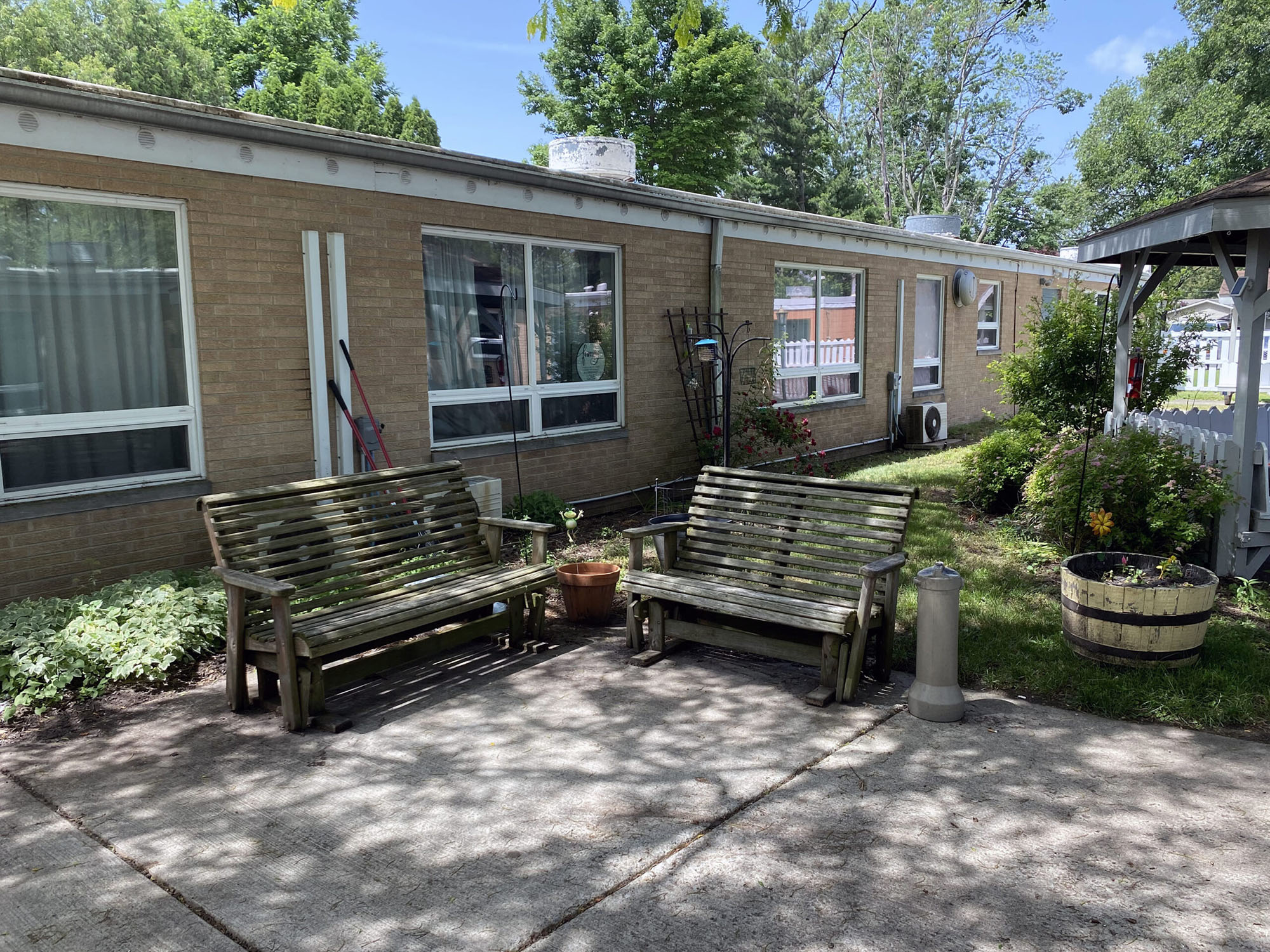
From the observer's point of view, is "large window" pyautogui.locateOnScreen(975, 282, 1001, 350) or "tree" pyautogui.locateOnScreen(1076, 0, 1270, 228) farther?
"tree" pyautogui.locateOnScreen(1076, 0, 1270, 228)

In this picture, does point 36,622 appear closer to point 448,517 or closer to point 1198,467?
point 448,517

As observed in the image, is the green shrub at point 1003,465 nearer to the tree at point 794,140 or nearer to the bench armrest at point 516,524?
the bench armrest at point 516,524

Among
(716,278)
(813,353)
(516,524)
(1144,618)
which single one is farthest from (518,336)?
(1144,618)

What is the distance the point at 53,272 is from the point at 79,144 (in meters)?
0.81

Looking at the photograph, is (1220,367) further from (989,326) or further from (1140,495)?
(1140,495)

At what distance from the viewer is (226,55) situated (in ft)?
119

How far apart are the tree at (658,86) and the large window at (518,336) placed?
27721 mm

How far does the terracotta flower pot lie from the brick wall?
214cm

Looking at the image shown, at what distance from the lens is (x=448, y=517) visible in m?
5.81

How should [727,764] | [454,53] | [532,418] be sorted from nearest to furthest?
1. [727,764]
2. [532,418]
3. [454,53]

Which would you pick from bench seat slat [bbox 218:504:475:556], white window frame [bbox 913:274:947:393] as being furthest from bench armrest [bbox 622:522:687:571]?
white window frame [bbox 913:274:947:393]

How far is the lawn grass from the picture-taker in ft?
15.1

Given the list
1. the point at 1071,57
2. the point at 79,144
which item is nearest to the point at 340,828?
the point at 79,144

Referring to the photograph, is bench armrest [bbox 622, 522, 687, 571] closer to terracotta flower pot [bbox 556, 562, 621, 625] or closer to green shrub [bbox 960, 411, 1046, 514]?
terracotta flower pot [bbox 556, 562, 621, 625]
